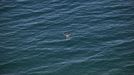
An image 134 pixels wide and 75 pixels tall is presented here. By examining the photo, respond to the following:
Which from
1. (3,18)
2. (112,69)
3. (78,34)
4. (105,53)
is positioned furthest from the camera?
(3,18)

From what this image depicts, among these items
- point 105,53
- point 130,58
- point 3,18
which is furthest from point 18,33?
point 130,58

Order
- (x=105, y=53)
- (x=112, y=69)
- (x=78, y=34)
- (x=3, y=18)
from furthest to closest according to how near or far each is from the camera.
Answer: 1. (x=3, y=18)
2. (x=78, y=34)
3. (x=105, y=53)
4. (x=112, y=69)

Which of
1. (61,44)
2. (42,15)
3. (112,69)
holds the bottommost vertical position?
(112,69)

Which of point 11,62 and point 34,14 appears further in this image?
point 34,14

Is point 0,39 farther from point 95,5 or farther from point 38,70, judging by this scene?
point 95,5

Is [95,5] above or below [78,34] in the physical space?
above

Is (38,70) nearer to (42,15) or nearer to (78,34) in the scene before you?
(78,34)

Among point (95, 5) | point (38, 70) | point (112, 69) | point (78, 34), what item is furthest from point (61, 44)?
point (95, 5)
